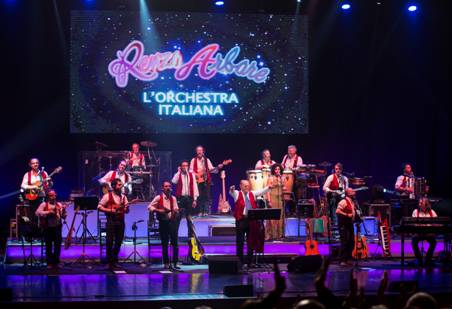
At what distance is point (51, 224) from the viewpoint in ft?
50.2

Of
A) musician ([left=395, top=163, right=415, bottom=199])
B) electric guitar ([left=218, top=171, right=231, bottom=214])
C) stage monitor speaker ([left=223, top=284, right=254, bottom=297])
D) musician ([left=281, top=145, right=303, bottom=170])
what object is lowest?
stage monitor speaker ([left=223, top=284, right=254, bottom=297])

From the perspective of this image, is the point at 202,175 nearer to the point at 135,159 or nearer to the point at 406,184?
the point at 135,159

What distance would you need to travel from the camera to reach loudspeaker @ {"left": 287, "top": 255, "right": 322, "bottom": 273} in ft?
47.6

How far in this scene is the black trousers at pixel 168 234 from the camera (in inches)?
603

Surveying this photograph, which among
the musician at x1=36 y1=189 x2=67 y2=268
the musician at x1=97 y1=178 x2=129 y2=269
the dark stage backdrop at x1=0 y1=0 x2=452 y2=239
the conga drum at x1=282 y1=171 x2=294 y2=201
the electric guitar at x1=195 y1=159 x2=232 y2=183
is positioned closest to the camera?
the musician at x1=97 y1=178 x2=129 y2=269

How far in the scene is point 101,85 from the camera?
19.7m

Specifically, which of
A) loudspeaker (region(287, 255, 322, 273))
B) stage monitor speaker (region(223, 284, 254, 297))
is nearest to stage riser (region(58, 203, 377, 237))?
loudspeaker (region(287, 255, 322, 273))

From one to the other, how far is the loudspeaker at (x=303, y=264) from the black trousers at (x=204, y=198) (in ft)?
15.4

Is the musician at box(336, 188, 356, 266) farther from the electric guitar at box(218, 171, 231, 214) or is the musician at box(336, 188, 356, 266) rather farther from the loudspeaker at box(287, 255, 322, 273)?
the electric guitar at box(218, 171, 231, 214)

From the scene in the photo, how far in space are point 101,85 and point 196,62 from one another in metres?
2.65

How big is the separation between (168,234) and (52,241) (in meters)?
2.49

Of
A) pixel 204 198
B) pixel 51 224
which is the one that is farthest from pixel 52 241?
pixel 204 198

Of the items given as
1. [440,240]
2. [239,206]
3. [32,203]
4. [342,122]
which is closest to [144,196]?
[32,203]

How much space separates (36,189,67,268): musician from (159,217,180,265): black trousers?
2.15 meters
